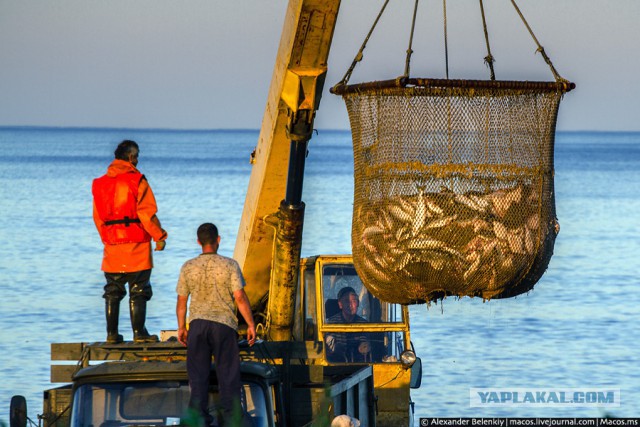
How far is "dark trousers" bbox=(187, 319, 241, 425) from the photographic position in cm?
949

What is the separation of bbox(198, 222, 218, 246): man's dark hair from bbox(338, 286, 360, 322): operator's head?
5176 mm

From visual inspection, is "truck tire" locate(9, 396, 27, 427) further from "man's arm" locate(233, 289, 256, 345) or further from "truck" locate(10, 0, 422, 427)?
"man's arm" locate(233, 289, 256, 345)

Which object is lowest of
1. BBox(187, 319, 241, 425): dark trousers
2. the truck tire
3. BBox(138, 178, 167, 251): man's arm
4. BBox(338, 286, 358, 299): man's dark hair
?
the truck tire

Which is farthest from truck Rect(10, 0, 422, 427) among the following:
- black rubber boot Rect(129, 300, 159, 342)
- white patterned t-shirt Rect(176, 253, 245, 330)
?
white patterned t-shirt Rect(176, 253, 245, 330)

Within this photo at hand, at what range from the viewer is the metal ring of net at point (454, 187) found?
1012 cm

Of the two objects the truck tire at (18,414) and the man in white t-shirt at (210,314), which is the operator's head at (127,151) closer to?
the man in white t-shirt at (210,314)

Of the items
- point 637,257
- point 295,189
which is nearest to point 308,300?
point 295,189

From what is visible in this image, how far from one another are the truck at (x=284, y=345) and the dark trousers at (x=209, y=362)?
0.13 m

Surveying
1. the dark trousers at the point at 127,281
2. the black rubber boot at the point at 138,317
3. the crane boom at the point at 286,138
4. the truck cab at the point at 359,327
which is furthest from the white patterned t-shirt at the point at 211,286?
the truck cab at the point at 359,327

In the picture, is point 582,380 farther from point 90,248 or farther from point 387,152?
point 90,248

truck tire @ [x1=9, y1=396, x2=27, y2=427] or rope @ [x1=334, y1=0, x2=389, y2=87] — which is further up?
rope @ [x1=334, y1=0, x2=389, y2=87]

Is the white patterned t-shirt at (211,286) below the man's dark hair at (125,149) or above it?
below

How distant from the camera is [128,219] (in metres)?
11.6

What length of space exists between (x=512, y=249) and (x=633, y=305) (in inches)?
973
